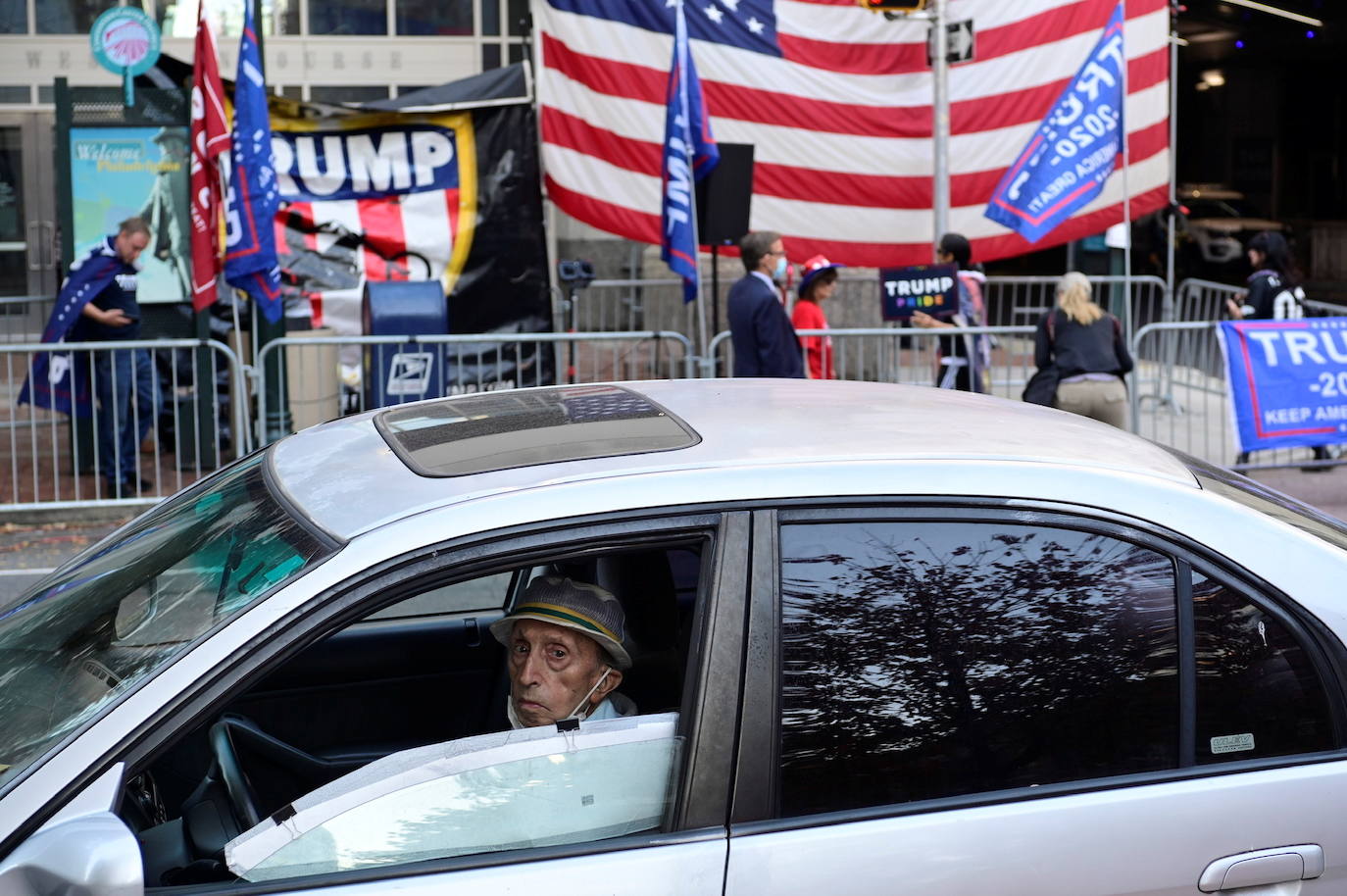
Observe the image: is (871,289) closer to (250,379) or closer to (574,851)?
(250,379)

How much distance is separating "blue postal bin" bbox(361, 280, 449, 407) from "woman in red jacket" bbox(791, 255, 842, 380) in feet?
7.84

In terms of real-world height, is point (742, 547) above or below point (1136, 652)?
above

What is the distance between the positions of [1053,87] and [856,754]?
37.5 ft

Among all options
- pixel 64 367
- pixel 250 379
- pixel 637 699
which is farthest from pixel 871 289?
pixel 637 699

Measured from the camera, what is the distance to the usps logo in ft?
31.2

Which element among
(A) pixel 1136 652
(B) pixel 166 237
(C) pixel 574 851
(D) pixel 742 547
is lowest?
(C) pixel 574 851

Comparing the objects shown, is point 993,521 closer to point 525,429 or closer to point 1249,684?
point 1249,684

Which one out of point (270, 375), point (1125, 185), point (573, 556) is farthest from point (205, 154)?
point (573, 556)

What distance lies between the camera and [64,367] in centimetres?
1005

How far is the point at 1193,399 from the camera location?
37.0 feet

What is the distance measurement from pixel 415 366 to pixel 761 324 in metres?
2.18

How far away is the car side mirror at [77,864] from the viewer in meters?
2.02

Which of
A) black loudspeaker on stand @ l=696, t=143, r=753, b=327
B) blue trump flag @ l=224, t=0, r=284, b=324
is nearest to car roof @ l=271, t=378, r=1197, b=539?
blue trump flag @ l=224, t=0, r=284, b=324

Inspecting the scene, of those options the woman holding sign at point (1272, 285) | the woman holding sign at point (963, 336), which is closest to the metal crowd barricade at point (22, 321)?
the woman holding sign at point (963, 336)
